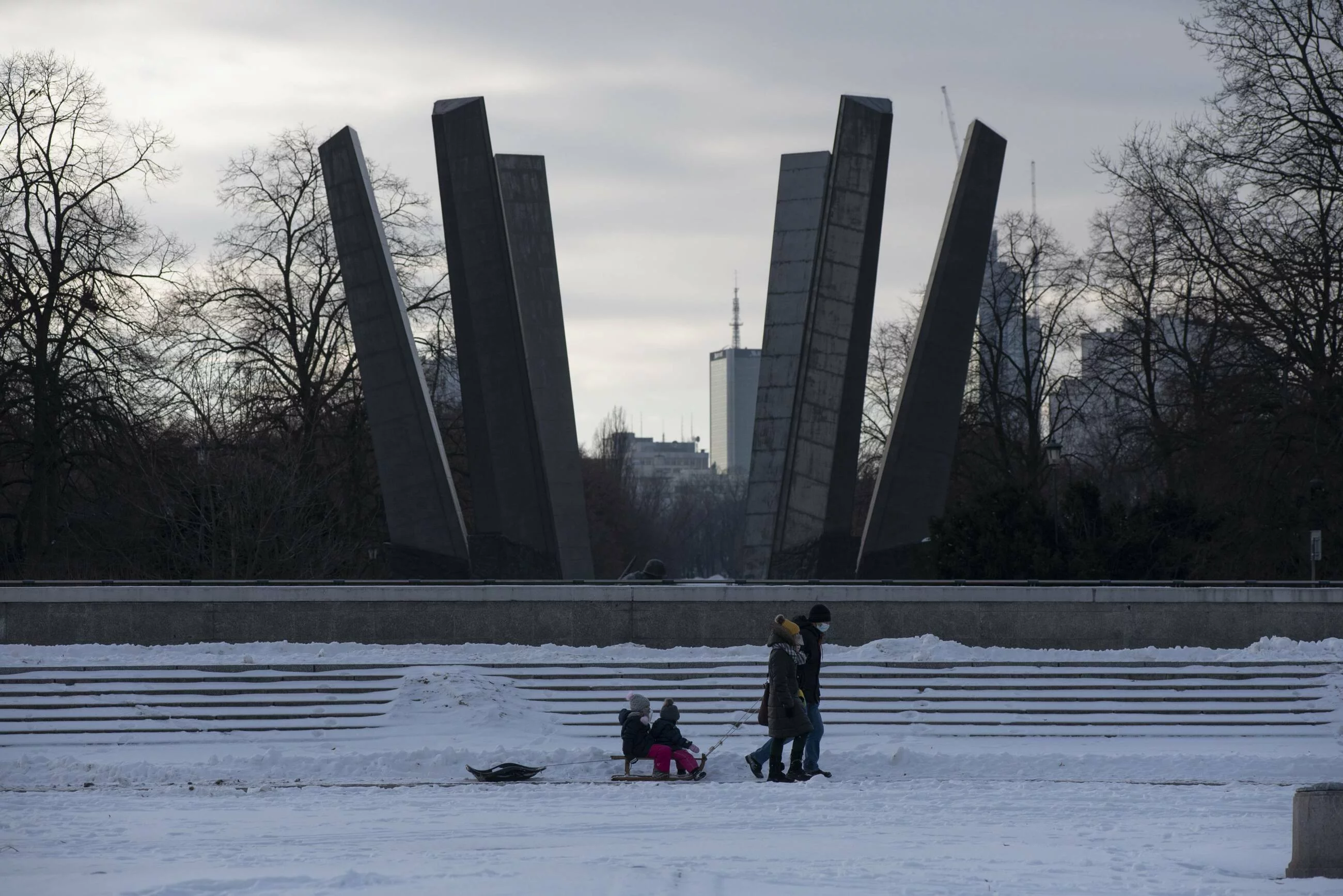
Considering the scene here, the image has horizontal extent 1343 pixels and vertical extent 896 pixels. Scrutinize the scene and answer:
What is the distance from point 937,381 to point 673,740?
38.1 ft

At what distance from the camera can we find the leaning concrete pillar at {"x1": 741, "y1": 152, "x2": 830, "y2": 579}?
78.7ft

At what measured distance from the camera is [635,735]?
38.6ft

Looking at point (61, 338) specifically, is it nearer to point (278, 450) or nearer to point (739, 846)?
point (278, 450)

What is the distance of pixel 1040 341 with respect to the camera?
3434cm

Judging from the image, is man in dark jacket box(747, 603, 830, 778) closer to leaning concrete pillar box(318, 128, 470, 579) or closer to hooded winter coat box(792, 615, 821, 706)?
hooded winter coat box(792, 615, 821, 706)

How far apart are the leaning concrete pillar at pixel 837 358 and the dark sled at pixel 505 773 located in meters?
10.9

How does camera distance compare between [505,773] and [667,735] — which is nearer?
[505,773]

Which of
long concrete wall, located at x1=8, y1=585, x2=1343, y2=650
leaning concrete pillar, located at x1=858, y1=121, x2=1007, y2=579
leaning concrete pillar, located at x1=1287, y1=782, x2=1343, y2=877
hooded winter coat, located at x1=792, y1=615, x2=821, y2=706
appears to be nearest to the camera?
leaning concrete pillar, located at x1=1287, y1=782, x2=1343, y2=877

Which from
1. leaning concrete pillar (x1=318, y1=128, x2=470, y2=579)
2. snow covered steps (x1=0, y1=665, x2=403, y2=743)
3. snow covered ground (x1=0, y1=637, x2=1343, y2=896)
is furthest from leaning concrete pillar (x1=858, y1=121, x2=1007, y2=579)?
snow covered steps (x1=0, y1=665, x2=403, y2=743)

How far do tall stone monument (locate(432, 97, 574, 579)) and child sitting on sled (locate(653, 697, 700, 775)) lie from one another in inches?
416

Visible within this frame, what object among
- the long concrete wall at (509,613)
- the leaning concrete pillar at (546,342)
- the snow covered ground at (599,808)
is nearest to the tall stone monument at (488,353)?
the leaning concrete pillar at (546,342)

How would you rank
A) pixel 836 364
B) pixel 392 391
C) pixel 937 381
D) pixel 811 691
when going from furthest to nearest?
pixel 836 364 → pixel 937 381 → pixel 392 391 → pixel 811 691

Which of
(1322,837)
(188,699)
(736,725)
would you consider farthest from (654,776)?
(1322,837)

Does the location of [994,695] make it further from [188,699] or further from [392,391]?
[392,391]
